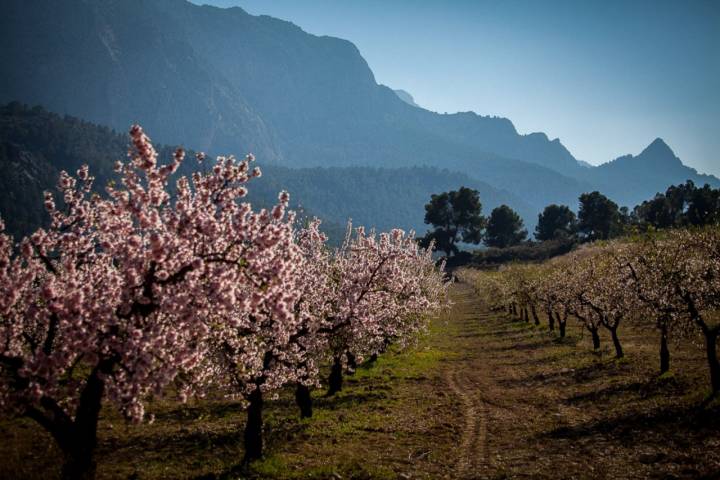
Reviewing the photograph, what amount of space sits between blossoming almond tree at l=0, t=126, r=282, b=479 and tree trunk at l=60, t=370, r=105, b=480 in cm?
3

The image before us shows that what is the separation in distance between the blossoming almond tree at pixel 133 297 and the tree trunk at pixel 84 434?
0.03m

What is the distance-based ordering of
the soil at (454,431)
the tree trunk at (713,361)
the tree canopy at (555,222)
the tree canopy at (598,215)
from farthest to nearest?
the tree canopy at (555,222), the tree canopy at (598,215), the tree trunk at (713,361), the soil at (454,431)

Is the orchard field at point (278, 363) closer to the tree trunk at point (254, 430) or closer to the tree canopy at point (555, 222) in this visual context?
the tree trunk at point (254, 430)

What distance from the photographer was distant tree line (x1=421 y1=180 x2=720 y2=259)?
449 ft

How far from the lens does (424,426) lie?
23938 millimetres

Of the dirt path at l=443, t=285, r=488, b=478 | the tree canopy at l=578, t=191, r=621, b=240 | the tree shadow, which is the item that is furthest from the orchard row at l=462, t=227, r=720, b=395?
the tree canopy at l=578, t=191, r=621, b=240

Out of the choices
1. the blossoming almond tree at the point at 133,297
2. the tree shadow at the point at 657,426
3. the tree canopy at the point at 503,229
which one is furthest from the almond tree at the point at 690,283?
the tree canopy at the point at 503,229

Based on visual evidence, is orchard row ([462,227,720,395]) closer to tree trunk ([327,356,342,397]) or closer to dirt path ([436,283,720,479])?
dirt path ([436,283,720,479])

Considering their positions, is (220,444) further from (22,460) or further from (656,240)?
(656,240)

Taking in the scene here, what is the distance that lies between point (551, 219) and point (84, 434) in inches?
7207

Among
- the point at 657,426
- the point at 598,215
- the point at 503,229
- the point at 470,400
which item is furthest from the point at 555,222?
the point at 657,426

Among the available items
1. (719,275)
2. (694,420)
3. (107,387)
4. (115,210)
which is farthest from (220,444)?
(719,275)

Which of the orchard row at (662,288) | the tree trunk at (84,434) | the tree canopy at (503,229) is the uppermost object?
the tree canopy at (503,229)

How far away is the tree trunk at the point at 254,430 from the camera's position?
18.5 metres
